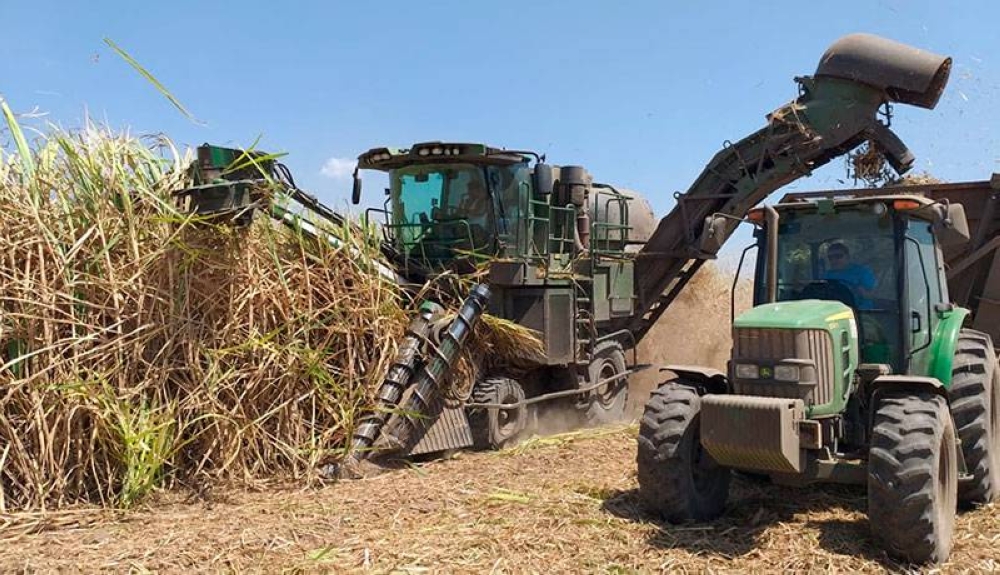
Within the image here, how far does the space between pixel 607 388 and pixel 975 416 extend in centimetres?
458

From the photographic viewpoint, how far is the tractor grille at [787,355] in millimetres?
→ 4117

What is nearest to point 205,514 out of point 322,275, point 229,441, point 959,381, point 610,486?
point 229,441

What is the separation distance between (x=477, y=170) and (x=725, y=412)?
4191 millimetres

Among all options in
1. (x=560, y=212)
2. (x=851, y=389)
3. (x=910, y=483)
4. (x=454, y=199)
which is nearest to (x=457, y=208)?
(x=454, y=199)

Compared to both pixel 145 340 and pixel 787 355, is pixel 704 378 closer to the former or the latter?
pixel 787 355

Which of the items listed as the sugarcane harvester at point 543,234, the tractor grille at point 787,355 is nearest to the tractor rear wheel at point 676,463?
the tractor grille at point 787,355

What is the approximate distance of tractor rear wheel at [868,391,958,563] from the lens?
3.79 meters

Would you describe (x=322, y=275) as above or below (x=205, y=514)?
above

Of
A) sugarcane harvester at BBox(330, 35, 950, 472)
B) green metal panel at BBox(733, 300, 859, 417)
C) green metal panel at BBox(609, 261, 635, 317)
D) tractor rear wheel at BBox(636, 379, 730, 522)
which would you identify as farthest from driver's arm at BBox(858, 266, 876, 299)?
green metal panel at BBox(609, 261, 635, 317)

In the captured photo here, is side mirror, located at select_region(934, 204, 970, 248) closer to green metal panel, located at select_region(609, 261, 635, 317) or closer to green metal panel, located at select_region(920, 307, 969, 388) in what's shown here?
green metal panel, located at select_region(920, 307, 969, 388)

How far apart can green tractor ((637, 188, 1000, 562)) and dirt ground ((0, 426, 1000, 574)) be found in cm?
28

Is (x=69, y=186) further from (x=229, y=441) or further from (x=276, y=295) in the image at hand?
(x=229, y=441)

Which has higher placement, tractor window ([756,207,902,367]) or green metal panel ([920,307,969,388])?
tractor window ([756,207,902,367])

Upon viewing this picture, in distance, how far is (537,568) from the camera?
3.98 meters
